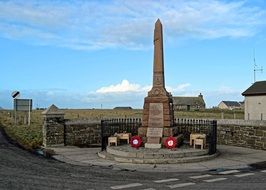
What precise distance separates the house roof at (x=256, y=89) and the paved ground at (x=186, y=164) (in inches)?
846

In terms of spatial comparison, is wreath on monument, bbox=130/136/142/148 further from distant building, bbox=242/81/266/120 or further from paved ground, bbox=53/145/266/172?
distant building, bbox=242/81/266/120

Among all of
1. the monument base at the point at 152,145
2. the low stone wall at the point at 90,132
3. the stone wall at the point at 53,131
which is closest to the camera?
the monument base at the point at 152,145

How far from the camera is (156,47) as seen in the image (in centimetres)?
1630

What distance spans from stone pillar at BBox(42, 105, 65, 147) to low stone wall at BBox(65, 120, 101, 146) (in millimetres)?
342

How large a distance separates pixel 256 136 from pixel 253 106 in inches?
838

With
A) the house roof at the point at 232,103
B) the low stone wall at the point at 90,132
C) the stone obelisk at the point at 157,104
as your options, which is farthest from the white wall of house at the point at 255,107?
the house roof at the point at 232,103

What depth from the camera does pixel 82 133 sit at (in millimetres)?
19453

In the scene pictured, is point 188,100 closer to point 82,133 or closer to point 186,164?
point 82,133

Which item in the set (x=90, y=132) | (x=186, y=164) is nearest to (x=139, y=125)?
(x=90, y=132)

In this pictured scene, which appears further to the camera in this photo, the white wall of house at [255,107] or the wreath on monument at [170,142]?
the white wall of house at [255,107]

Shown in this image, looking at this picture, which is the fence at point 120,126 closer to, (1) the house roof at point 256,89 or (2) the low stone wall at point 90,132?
(2) the low stone wall at point 90,132

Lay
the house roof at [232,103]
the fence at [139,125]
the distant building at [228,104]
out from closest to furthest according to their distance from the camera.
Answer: the fence at [139,125], the distant building at [228,104], the house roof at [232,103]

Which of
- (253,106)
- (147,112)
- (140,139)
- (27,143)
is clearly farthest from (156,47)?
(253,106)

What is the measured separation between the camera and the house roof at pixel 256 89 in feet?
123
